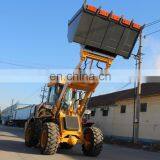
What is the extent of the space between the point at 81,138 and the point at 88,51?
3538mm

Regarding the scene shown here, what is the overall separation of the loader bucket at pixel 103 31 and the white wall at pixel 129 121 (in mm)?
16458

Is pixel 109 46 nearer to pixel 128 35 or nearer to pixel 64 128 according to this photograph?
pixel 128 35

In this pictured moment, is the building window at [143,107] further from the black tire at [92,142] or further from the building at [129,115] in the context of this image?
the black tire at [92,142]

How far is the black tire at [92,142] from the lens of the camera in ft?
59.1

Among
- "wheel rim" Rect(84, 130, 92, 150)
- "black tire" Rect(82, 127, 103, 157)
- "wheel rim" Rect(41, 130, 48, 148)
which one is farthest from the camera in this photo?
"wheel rim" Rect(84, 130, 92, 150)

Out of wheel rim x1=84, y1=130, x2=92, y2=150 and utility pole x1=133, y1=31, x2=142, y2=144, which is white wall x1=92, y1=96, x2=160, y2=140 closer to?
utility pole x1=133, y1=31, x2=142, y2=144

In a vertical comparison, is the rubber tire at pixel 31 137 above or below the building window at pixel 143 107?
below

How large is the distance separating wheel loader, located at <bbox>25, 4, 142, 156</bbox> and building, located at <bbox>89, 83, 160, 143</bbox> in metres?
15.1

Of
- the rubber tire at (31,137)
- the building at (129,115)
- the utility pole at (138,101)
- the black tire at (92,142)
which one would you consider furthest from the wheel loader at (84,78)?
the building at (129,115)

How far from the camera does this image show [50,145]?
55.9 feet

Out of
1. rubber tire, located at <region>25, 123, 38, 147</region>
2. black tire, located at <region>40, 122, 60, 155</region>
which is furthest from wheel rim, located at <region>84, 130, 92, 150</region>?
rubber tire, located at <region>25, 123, 38, 147</region>

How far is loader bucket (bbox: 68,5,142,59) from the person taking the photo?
17.0 m

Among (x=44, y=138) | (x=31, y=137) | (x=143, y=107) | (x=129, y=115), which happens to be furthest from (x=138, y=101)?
(x=44, y=138)

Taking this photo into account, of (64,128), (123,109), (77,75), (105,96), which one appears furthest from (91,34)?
(105,96)
